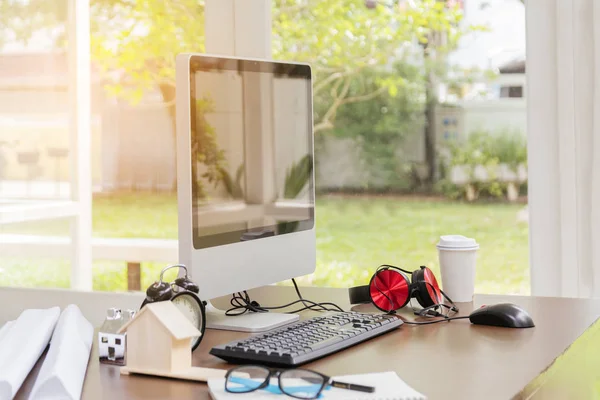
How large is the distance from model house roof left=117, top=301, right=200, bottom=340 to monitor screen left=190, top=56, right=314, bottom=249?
0.30 metres

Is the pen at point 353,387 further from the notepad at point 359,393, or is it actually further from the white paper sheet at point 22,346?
the white paper sheet at point 22,346

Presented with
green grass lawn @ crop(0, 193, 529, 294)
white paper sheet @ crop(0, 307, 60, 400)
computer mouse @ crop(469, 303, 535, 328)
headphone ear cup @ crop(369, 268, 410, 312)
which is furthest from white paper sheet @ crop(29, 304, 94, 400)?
green grass lawn @ crop(0, 193, 529, 294)

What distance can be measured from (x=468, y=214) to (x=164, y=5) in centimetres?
141

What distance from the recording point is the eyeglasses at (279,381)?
1.08 metres

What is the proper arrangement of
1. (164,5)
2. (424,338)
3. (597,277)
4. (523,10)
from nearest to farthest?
(424,338) < (597,277) < (523,10) < (164,5)

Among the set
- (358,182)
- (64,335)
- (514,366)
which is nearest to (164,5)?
(358,182)

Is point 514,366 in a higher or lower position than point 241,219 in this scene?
lower

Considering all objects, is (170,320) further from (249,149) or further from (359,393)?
(249,149)

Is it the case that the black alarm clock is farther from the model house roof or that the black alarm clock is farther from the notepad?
the notepad

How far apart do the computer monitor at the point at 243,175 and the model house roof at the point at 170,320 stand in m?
0.29

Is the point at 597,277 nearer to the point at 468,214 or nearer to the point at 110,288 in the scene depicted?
the point at 468,214

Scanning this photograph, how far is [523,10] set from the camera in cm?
274

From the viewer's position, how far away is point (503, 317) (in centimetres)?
158

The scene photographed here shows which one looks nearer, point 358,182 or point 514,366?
point 514,366
